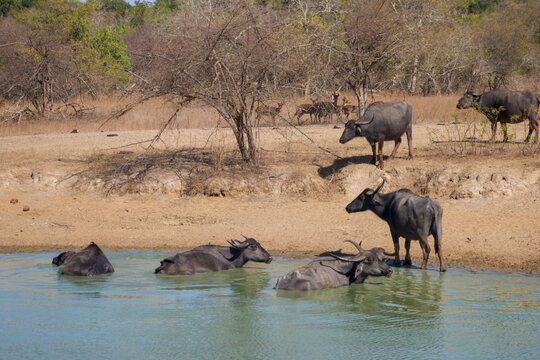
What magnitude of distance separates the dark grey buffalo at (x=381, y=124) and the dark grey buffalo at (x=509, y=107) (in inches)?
97.6

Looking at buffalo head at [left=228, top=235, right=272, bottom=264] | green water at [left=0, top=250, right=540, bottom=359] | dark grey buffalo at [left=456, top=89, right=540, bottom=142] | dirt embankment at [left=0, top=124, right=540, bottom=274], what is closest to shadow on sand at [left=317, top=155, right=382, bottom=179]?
dirt embankment at [left=0, top=124, right=540, bottom=274]

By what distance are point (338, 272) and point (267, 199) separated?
495 cm

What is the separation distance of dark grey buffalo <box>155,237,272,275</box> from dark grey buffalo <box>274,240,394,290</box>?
1.27 metres

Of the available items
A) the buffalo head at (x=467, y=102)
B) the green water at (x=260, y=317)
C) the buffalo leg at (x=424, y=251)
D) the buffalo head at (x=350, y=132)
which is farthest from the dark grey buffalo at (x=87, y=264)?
the buffalo head at (x=467, y=102)

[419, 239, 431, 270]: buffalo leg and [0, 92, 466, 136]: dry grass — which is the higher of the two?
[0, 92, 466, 136]: dry grass

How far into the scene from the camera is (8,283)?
1044 centimetres

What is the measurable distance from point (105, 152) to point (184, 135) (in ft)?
8.36

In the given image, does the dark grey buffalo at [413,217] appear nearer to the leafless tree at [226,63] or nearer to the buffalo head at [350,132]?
the buffalo head at [350,132]

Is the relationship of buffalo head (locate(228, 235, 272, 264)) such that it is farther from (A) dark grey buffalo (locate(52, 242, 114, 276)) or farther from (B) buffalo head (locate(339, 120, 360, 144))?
(B) buffalo head (locate(339, 120, 360, 144))

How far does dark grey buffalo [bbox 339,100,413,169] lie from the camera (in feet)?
49.8

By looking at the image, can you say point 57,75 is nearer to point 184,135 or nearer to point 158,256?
point 184,135

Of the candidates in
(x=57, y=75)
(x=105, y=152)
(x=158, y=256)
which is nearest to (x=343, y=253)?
(x=158, y=256)

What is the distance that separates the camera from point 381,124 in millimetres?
15195

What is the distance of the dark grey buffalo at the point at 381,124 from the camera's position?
15.2 metres
